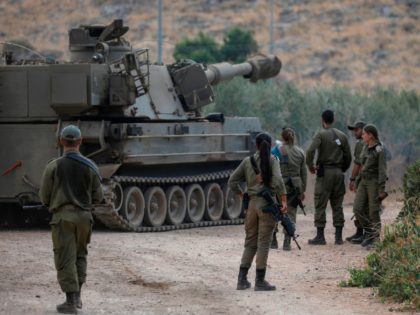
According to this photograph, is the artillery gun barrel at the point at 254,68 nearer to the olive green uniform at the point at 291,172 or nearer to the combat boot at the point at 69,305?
the olive green uniform at the point at 291,172

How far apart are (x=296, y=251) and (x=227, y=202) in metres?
6.66

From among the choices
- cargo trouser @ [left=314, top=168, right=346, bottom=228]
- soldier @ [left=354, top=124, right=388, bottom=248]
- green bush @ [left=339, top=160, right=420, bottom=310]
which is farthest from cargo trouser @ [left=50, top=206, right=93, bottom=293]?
cargo trouser @ [left=314, top=168, right=346, bottom=228]

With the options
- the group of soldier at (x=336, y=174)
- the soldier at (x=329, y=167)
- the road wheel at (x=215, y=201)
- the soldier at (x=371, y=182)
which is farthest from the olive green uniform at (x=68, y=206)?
the road wheel at (x=215, y=201)

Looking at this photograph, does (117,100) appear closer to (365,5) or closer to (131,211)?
(131,211)

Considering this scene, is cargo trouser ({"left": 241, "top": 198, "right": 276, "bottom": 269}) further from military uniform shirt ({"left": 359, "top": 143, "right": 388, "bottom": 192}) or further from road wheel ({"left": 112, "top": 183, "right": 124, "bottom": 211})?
road wheel ({"left": 112, "top": 183, "right": 124, "bottom": 211})

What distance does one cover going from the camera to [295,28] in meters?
67.0

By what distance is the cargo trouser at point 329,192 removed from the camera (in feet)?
59.4

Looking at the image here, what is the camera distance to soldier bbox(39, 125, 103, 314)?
37.1 ft

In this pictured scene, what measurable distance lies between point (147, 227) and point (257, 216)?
816cm

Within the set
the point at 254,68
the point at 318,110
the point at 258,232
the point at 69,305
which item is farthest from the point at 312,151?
the point at 318,110

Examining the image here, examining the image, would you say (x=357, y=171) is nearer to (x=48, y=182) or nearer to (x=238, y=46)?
(x=48, y=182)

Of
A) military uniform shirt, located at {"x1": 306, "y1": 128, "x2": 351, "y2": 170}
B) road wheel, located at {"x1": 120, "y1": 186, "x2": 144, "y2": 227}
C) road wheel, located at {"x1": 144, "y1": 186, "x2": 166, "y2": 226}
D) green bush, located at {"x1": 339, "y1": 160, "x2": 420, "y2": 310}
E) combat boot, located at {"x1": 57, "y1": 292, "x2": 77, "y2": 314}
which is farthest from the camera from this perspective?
road wheel, located at {"x1": 144, "y1": 186, "x2": 166, "y2": 226}

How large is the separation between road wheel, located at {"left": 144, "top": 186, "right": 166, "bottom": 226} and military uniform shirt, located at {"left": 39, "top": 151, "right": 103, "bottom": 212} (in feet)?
32.2

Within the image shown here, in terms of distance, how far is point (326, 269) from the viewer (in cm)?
1523
